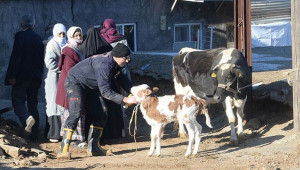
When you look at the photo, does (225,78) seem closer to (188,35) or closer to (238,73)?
(238,73)

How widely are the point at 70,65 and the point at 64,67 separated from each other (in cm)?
12

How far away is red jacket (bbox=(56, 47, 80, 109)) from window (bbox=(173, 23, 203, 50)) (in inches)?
422

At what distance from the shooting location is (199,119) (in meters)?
12.1

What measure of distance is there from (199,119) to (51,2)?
15.0 ft

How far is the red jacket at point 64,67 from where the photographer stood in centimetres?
913

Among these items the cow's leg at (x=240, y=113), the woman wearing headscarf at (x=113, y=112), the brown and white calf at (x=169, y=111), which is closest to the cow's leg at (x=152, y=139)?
the brown and white calf at (x=169, y=111)

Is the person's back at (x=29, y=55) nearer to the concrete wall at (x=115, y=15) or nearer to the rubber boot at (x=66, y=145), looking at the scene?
the concrete wall at (x=115, y=15)

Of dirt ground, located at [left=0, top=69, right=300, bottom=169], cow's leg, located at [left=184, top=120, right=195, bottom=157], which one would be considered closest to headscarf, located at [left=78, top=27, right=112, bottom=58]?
dirt ground, located at [left=0, top=69, right=300, bottom=169]

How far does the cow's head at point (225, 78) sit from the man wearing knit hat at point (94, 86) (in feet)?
5.89

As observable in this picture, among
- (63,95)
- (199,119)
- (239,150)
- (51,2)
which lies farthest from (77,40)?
(51,2)

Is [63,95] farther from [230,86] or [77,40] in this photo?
[230,86]

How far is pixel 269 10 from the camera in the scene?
23.9 meters

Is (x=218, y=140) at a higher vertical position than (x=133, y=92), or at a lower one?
lower

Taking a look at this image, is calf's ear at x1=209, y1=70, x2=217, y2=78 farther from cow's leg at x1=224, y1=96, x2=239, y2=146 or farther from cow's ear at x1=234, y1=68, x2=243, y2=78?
cow's leg at x1=224, y1=96, x2=239, y2=146
